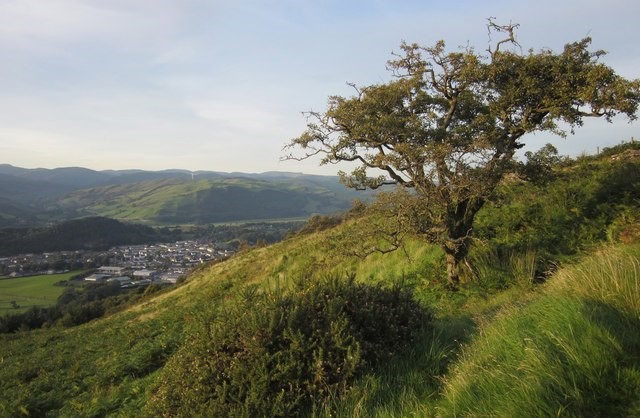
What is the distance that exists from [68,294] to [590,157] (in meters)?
65.6

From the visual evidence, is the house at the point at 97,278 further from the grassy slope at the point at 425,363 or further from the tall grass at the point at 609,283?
the tall grass at the point at 609,283

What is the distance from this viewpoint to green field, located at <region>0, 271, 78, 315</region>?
57.7 m

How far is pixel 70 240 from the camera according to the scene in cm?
13100

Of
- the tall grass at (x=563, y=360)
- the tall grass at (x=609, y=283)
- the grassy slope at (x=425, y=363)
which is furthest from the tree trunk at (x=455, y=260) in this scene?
the tall grass at (x=563, y=360)

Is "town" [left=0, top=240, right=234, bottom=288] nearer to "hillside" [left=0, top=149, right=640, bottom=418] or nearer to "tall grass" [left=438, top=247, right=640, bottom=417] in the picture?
"hillside" [left=0, top=149, right=640, bottom=418]

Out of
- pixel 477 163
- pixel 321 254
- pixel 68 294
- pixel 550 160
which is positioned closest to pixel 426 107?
pixel 477 163

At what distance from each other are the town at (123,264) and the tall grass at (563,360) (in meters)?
72.0

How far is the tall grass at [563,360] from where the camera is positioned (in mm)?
3400

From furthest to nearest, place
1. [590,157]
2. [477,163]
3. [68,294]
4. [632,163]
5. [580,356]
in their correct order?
1. [68,294]
2. [590,157]
3. [632,163]
4. [477,163]
5. [580,356]

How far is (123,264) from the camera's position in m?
100

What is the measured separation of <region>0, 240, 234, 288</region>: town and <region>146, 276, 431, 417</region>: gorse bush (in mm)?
70178

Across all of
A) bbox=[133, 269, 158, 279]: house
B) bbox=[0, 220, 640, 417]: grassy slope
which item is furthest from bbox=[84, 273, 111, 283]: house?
bbox=[0, 220, 640, 417]: grassy slope

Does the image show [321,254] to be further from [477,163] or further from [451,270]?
[477,163]

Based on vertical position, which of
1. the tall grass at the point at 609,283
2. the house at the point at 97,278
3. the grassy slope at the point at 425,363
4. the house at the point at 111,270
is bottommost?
the house at the point at 111,270
